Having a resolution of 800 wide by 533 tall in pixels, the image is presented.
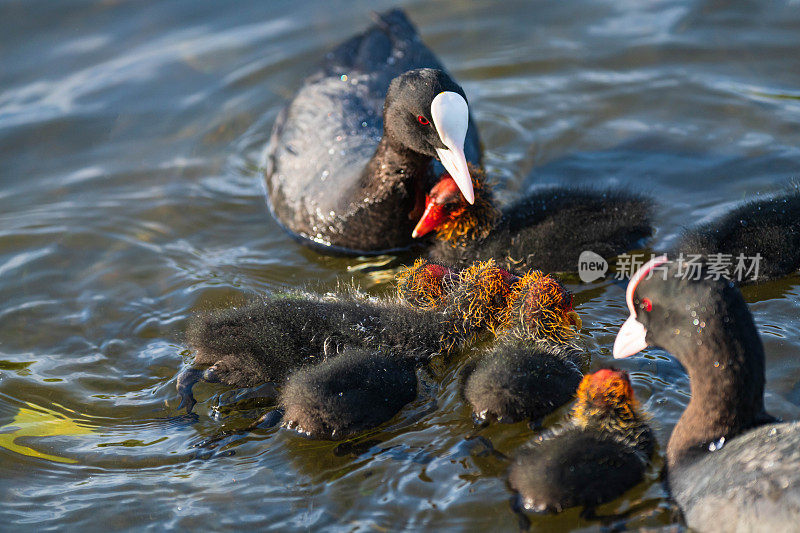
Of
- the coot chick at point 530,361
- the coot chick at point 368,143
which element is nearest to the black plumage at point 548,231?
the coot chick at point 368,143

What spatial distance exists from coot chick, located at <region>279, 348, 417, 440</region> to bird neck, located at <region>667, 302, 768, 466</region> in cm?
102

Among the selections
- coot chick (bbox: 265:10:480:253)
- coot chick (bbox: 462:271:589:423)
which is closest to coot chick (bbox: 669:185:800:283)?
coot chick (bbox: 462:271:589:423)

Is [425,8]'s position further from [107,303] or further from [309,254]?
[107,303]

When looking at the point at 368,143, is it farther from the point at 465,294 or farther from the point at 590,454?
the point at 590,454

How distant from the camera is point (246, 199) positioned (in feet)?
17.5

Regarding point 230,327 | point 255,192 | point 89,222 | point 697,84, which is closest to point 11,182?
point 89,222

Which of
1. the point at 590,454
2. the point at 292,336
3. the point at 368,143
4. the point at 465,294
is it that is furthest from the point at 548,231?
the point at 590,454

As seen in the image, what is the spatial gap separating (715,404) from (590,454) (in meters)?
0.45

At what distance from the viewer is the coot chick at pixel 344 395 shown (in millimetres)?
3141

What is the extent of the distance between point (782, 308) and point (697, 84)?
7.91 feet

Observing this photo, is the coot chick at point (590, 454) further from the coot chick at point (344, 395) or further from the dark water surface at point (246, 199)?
the coot chick at point (344, 395)

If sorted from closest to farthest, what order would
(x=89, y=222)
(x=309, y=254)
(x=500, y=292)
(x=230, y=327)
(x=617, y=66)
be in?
(x=230, y=327) < (x=500, y=292) < (x=309, y=254) < (x=89, y=222) < (x=617, y=66)

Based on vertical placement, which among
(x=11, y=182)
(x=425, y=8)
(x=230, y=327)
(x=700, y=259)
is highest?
(x=425, y=8)

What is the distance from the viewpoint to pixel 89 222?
5117mm
